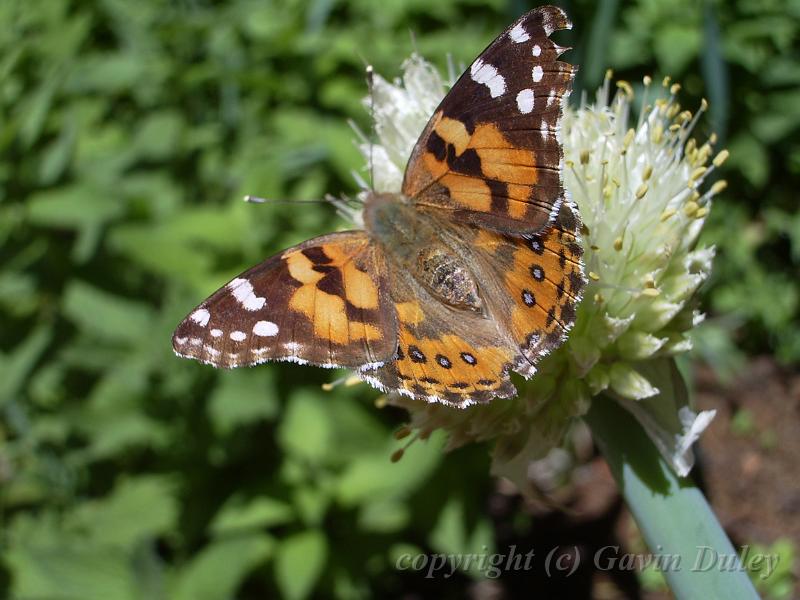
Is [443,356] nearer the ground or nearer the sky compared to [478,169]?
nearer the ground

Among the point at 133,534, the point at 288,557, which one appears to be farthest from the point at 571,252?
the point at 133,534

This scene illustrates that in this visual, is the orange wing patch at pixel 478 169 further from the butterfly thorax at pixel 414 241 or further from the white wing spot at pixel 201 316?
the white wing spot at pixel 201 316

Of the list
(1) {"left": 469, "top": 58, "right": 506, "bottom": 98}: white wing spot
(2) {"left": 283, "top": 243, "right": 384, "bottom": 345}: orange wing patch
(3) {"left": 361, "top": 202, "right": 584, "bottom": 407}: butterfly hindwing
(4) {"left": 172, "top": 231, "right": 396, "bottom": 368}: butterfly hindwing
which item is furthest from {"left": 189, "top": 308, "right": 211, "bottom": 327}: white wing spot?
(1) {"left": 469, "top": 58, "right": 506, "bottom": 98}: white wing spot

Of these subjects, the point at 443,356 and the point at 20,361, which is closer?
the point at 443,356

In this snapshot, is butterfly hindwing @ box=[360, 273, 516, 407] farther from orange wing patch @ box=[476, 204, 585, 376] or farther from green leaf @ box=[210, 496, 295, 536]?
green leaf @ box=[210, 496, 295, 536]

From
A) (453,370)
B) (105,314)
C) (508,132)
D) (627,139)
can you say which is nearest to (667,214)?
(627,139)

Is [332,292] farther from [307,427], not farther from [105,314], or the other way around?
[105,314]

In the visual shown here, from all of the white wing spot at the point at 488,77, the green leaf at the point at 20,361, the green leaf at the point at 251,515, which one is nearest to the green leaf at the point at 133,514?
the green leaf at the point at 251,515
